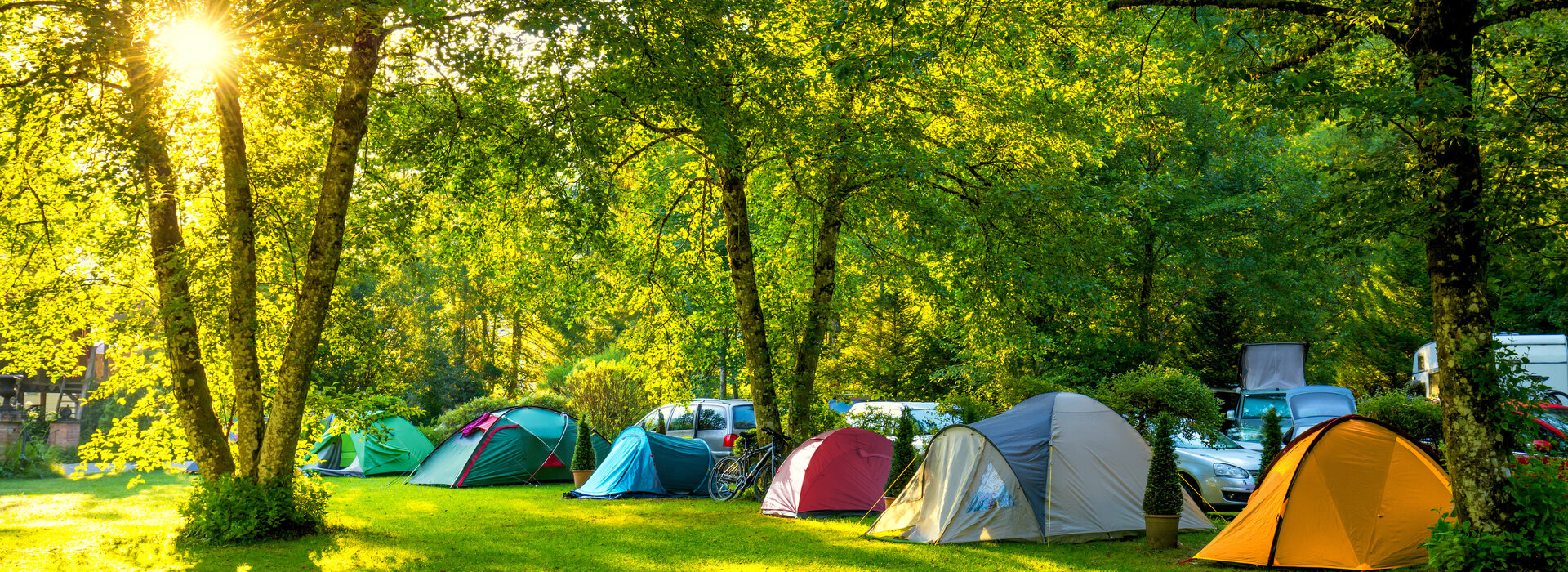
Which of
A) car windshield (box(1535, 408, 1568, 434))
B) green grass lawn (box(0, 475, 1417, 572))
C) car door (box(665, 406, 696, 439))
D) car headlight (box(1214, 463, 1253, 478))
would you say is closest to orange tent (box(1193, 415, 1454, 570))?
green grass lawn (box(0, 475, 1417, 572))

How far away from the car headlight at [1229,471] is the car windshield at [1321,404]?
5845 mm

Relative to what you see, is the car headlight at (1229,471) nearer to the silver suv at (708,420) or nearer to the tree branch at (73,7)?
the silver suv at (708,420)

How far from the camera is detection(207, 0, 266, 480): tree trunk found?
9742 mm

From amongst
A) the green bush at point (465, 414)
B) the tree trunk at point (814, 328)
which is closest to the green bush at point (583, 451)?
the tree trunk at point (814, 328)

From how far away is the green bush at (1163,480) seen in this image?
9102mm

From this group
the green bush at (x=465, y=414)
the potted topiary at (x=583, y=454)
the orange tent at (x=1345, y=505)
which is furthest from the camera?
the green bush at (x=465, y=414)

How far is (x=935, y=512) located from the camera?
10078 millimetres

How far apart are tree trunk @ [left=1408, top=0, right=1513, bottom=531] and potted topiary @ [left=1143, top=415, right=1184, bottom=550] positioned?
2.47 metres

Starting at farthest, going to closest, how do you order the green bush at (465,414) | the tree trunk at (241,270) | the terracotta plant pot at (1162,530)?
the green bush at (465,414) → the tree trunk at (241,270) → the terracotta plant pot at (1162,530)

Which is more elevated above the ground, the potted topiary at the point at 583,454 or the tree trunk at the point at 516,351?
the tree trunk at the point at 516,351

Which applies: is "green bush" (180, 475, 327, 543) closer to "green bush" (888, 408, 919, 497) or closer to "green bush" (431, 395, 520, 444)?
"green bush" (888, 408, 919, 497)

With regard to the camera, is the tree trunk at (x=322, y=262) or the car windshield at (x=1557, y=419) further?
the car windshield at (x=1557, y=419)

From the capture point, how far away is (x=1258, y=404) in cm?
1906

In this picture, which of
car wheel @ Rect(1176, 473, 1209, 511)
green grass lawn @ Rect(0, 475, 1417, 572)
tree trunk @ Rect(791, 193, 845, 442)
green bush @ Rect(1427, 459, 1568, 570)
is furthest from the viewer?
tree trunk @ Rect(791, 193, 845, 442)
